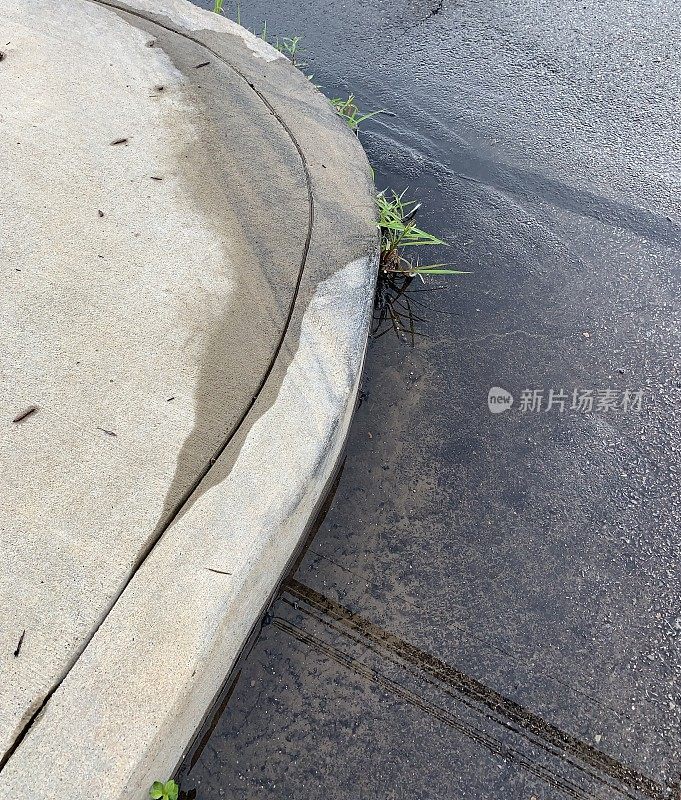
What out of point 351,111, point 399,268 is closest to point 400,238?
point 399,268

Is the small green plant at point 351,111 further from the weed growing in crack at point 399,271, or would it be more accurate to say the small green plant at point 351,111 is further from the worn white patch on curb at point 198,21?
the weed growing in crack at point 399,271

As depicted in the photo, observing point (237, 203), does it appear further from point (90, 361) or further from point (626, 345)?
point (626, 345)

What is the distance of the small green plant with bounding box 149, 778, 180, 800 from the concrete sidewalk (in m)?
0.03

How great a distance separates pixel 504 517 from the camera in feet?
6.46

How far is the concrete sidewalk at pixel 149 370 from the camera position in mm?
1342

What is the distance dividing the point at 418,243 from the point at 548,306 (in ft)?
1.92

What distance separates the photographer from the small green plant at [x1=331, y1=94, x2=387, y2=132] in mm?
3166

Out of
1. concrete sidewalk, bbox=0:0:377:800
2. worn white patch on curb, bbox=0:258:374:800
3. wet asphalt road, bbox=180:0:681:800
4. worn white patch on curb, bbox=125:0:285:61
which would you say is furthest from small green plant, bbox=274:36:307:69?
worn white patch on curb, bbox=0:258:374:800

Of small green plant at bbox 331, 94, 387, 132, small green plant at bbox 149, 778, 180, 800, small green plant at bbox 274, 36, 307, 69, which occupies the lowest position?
small green plant at bbox 149, 778, 180, 800

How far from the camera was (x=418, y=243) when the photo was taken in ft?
8.94

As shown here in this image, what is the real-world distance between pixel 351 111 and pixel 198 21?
0.83 metres

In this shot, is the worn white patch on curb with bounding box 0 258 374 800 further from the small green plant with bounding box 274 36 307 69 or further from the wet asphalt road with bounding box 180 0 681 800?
the small green plant with bounding box 274 36 307 69

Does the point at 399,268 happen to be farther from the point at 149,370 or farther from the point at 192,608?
the point at 192,608

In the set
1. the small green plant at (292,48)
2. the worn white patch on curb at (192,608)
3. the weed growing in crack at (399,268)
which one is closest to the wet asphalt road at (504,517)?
the weed growing in crack at (399,268)
